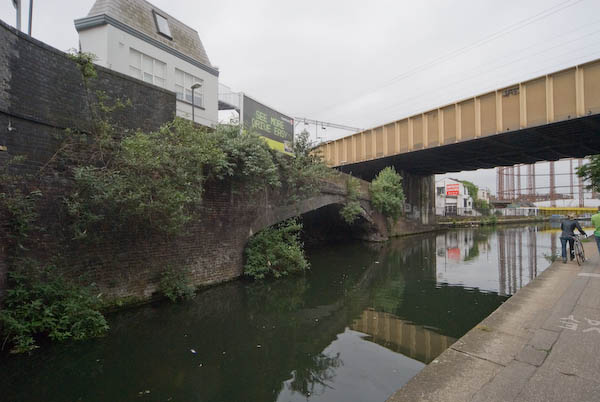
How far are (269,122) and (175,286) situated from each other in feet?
59.0

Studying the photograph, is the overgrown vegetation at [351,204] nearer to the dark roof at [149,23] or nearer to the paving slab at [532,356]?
the dark roof at [149,23]

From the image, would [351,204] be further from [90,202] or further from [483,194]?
[483,194]

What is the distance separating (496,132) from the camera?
17656 millimetres

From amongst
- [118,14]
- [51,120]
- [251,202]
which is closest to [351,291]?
A: [251,202]

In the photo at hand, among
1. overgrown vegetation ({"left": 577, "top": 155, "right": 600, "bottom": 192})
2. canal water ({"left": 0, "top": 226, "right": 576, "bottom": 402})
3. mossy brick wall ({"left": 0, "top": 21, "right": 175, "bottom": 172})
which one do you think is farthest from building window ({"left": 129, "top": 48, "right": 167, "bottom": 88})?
overgrown vegetation ({"left": 577, "top": 155, "right": 600, "bottom": 192})

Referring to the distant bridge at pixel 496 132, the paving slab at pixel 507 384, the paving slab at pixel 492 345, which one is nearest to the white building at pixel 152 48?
the distant bridge at pixel 496 132

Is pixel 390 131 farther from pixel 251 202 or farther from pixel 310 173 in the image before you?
pixel 251 202

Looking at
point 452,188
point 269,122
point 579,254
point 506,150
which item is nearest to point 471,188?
point 452,188

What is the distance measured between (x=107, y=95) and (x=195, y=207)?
3.29m

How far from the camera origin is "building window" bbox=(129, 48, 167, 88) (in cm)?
1429

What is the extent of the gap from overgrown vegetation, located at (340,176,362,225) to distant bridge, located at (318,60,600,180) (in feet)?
6.50

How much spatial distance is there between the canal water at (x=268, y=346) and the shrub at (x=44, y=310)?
0.25m

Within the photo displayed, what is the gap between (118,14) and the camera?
13758mm

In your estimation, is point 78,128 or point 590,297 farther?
point 78,128
